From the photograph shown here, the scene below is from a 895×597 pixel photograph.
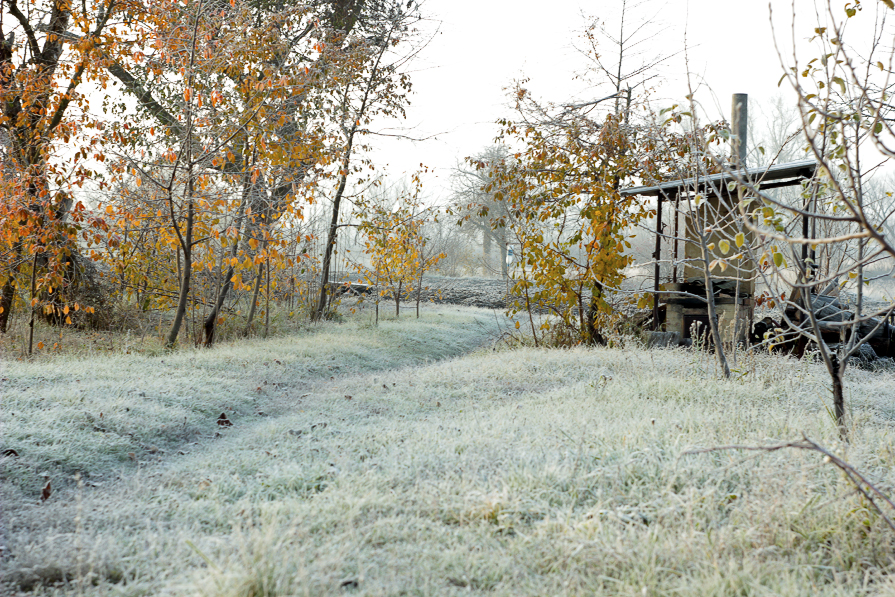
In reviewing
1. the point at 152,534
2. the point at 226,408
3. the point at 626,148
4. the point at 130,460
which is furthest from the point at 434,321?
the point at 152,534

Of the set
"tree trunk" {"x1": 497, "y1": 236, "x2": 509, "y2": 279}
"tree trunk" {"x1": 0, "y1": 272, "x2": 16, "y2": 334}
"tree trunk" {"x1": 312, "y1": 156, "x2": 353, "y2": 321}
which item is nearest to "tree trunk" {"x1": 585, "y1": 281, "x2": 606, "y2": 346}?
"tree trunk" {"x1": 497, "y1": 236, "x2": 509, "y2": 279}

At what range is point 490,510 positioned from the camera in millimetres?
2541

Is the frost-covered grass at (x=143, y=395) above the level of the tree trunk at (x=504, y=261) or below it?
below

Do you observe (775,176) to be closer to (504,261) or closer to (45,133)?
(504,261)

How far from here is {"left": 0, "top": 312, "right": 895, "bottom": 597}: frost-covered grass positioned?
2041 mm

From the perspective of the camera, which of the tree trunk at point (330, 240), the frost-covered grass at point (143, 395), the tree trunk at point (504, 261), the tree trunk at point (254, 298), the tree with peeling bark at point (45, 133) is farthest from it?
the tree trunk at point (330, 240)

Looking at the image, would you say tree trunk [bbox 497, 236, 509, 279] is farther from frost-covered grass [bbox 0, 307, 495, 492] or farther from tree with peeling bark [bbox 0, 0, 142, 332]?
tree with peeling bark [bbox 0, 0, 142, 332]

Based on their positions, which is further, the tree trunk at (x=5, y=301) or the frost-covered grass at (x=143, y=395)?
the tree trunk at (x=5, y=301)

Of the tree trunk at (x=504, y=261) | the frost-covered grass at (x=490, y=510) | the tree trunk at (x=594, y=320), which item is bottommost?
the frost-covered grass at (x=490, y=510)

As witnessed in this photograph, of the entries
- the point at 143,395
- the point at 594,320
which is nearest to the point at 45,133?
the point at 143,395

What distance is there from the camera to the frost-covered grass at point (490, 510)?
2.04 m

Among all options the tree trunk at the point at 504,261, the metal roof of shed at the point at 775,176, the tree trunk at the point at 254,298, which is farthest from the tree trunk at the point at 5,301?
the metal roof of shed at the point at 775,176

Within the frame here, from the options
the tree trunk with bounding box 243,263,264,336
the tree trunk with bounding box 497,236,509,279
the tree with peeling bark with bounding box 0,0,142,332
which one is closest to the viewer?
the tree with peeling bark with bounding box 0,0,142,332

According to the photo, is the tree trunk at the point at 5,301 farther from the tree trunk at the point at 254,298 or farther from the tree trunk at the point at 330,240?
the tree trunk at the point at 330,240
